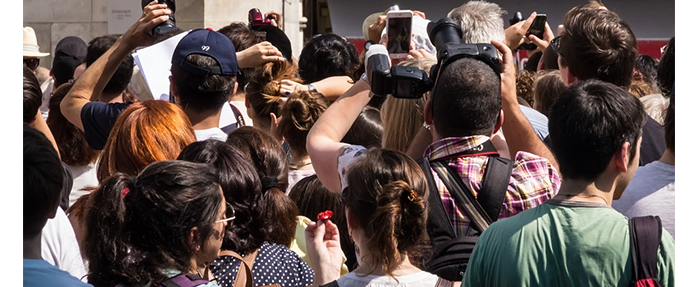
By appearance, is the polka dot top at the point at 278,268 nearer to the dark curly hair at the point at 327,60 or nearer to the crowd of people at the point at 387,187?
the crowd of people at the point at 387,187

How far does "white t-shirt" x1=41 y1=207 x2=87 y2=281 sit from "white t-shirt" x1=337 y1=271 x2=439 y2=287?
3.02 ft

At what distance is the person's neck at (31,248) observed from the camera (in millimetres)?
1971

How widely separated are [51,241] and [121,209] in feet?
1.84

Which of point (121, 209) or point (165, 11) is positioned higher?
point (165, 11)

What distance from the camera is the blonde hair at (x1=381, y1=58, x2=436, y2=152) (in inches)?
130

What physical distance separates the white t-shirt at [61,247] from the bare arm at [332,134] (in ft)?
2.81

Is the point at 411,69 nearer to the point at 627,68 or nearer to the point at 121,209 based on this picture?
the point at 121,209

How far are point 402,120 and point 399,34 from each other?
3.65 feet

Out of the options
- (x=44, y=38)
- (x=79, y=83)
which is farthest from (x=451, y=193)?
(x=44, y=38)

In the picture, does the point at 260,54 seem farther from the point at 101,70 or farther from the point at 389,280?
the point at 389,280

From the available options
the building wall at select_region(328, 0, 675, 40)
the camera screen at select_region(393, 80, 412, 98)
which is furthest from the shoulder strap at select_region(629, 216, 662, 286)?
the building wall at select_region(328, 0, 675, 40)

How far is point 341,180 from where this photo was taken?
2.92m

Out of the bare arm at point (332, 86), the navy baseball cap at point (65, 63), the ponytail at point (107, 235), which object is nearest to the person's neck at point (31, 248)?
the ponytail at point (107, 235)

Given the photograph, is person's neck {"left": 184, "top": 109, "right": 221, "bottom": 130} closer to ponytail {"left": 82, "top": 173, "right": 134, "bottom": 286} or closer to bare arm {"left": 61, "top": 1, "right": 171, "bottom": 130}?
bare arm {"left": 61, "top": 1, "right": 171, "bottom": 130}
